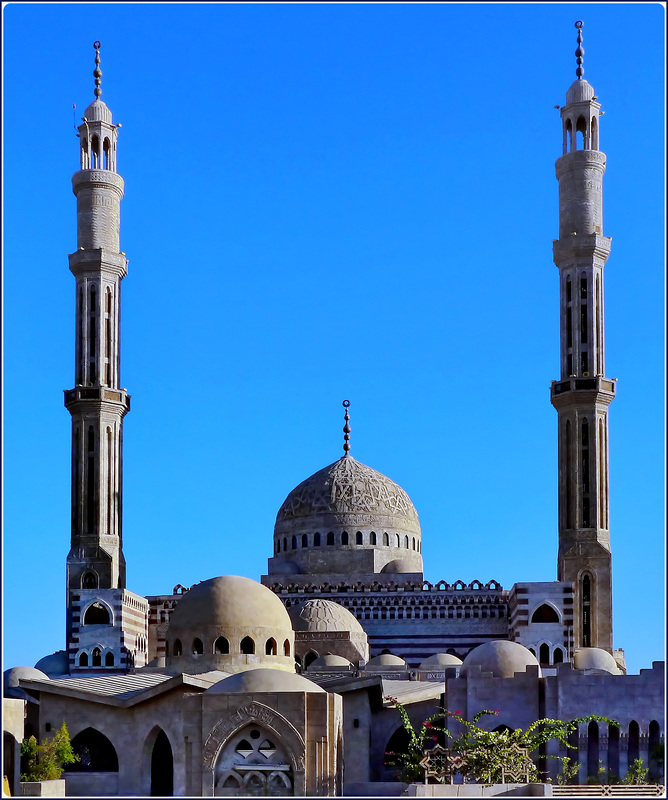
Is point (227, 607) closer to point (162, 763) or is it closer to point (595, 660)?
point (162, 763)

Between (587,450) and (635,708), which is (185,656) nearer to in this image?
(635,708)

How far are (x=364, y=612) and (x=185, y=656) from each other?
42.9ft

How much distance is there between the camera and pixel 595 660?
39.4m

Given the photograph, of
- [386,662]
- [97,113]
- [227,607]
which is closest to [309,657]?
[386,662]

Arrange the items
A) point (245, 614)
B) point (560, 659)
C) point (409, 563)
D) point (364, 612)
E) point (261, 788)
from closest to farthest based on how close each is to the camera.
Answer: point (261, 788) < point (245, 614) < point (560, 659) < point (364, 612) < point (409, 563)

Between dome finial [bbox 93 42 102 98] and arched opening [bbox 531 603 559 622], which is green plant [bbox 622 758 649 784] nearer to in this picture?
arched opening [bbox 531 603 559 622]

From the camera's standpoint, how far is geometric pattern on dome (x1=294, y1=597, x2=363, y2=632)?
139 feet

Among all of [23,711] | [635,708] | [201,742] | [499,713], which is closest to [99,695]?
[23,711]

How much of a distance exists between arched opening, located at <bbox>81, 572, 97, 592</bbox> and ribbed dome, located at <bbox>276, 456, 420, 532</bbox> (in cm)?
817

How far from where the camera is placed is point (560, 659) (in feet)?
143

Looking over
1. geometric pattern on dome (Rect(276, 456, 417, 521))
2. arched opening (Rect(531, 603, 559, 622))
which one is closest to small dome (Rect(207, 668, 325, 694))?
arched opening (Rect(531, 603, 559, 622))

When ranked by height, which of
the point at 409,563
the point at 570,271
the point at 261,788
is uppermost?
the point at 570,271

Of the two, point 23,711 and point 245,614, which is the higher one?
point 245,614

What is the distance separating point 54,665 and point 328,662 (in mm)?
9522
